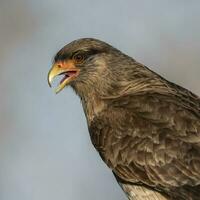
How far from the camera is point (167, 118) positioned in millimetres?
21500

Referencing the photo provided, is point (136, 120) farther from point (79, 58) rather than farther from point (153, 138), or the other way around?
point (79, 58)

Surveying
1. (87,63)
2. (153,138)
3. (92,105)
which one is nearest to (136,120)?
(153,138)

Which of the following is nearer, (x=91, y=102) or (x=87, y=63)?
(x=91, y=102)

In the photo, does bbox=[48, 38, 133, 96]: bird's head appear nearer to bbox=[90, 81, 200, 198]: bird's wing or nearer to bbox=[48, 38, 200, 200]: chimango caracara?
bbox=[48, 38, 200, 200]: chimango caracara

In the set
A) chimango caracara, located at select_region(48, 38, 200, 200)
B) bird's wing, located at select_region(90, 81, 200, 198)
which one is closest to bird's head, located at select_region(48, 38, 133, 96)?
chimango caracara, located at select_region(48, 38, 200, 200)

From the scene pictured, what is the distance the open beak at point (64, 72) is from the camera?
22359 millimetres

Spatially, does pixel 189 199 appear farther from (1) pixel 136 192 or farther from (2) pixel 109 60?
(2) pixel 109 60

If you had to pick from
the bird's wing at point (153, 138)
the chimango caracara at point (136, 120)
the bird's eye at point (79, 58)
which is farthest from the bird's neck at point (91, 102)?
the bird's eye at point (79, 58)

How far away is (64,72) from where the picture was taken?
22.6 metres

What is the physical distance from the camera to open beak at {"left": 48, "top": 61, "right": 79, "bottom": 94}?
22.4 meters

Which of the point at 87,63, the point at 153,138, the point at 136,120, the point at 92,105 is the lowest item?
the point at 153,138

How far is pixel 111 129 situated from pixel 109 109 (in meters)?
0.32

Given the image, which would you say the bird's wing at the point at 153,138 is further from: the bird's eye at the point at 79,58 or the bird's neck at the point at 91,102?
the bird's eye at the point at 79,58

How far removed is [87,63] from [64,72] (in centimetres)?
30
